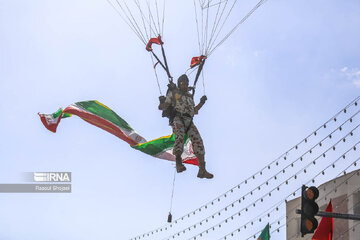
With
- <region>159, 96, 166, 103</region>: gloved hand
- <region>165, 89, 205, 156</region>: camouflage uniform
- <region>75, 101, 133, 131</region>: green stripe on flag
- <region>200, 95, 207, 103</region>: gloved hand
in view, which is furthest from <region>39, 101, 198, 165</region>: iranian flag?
<region>159, 96, 166, 103</region>: gloved hand

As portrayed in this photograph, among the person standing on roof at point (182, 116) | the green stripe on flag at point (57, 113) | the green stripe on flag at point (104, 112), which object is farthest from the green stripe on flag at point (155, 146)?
the person standing on roof at point (182, 116)

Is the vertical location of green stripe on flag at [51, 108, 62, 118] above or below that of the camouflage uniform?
above

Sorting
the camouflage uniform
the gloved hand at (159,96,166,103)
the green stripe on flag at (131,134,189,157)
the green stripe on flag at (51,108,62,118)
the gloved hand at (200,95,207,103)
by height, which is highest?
the green stripe on flag at (51,108,62,118)

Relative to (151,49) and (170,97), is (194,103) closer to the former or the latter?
(170,97)

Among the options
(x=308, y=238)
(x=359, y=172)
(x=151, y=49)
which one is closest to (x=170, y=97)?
(x=151, y=49)

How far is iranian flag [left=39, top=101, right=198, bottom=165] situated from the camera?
53.5ft

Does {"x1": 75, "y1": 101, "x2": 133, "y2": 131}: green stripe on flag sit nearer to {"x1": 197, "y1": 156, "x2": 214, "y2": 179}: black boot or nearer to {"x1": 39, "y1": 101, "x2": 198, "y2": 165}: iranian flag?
{"x1": 39, "y1": 101, "x2": 198, "y2": 165}: iranian flag

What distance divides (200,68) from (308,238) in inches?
675

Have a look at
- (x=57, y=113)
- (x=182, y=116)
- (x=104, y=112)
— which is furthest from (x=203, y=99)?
(x=57, y=113)

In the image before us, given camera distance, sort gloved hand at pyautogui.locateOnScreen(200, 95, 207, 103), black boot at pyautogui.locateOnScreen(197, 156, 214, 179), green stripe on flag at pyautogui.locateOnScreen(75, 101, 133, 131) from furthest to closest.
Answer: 1. green stripe on flag at pyautogui.locateOnScreen(75, 101, 133, 131)
2. gloved hand at pyautogui.locateOnScreen(200, 95, 207, 103)
3. black boot at pyautogui.locateOnScreen(197, 156, 214, 179)

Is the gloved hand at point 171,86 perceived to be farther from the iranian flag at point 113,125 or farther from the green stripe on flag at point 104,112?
the green stripe on flag at point 104,112

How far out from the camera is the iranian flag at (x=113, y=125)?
16.3m

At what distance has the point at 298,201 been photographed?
2917 cm

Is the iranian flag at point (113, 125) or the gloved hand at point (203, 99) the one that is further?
the iranian flag at point (113, 125)
